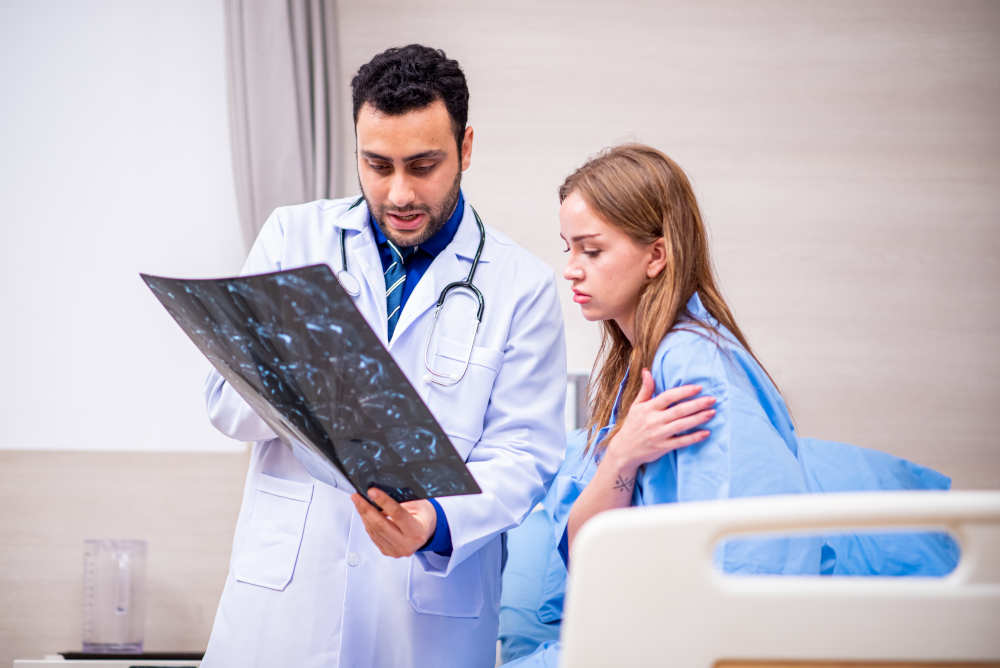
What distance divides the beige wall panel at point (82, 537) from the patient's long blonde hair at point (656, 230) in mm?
1841

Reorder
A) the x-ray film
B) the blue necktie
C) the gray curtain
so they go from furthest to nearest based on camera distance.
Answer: the gray curtain
the blue necktie
the x-ray film

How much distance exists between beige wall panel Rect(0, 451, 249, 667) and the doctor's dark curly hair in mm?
1742

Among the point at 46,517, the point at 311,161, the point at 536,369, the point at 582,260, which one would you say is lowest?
the point at 46,517

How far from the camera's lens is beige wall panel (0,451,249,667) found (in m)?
2.43

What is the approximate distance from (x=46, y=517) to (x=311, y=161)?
1.55 metres

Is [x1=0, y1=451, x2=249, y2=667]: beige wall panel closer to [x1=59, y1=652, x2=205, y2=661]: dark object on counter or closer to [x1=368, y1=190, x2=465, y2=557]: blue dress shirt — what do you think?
[x1=59, y1=652, x2=205, y2=661]: dark object on counter

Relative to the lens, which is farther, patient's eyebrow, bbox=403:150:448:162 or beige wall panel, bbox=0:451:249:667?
beige wall panel, bbox=0:451:249:667

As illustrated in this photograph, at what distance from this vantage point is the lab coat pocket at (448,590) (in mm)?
→ 1158

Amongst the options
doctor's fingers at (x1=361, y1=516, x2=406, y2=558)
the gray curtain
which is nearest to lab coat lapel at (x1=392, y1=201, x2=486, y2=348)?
doctor's fingers at (x1=361, y1=516, x2=406, y2=558)

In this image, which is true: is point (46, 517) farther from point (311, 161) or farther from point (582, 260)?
point (582, 260)

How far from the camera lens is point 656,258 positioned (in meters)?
1.22

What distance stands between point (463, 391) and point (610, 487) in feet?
0.97

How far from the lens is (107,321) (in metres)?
2.51

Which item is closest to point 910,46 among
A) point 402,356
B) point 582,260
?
point 582,260
